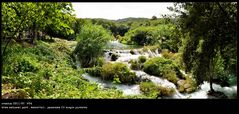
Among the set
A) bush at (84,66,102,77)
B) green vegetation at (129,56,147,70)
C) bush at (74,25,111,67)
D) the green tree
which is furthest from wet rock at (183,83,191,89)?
the green tree

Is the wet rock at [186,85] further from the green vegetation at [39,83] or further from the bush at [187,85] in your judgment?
the green vegetation at [39,83]

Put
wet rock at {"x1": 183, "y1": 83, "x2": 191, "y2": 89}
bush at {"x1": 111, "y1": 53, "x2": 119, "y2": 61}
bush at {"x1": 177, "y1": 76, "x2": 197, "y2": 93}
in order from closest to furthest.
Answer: bush at {"x1": 177, "y1": 76, "x2": 197, "y2": 93}
wet rock at {"x1": 183, "y1": 83, "x2": 191, "y2": 89}
bush at {"x1": 111, "y1": 53, "x2": 119, "y2": 61}

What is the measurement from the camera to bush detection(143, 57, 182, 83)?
23625 millimetres

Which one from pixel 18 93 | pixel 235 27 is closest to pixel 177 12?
pixel 235 27

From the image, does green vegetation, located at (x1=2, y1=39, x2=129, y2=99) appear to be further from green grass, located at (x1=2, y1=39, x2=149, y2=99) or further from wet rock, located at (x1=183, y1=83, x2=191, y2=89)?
wet rock, located at (x1=183, y1=83, x2=191, y2=89)

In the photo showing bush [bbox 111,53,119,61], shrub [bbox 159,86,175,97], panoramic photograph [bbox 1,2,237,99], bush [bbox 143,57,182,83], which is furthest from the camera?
bush [bbox 111,53,119,61]

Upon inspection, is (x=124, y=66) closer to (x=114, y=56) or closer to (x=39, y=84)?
(x=114, y=56)

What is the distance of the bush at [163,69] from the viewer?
930 inches

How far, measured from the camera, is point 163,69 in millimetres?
24328

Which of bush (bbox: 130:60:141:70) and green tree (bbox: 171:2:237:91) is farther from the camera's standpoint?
bush (bbox: 130:60:141:70)
